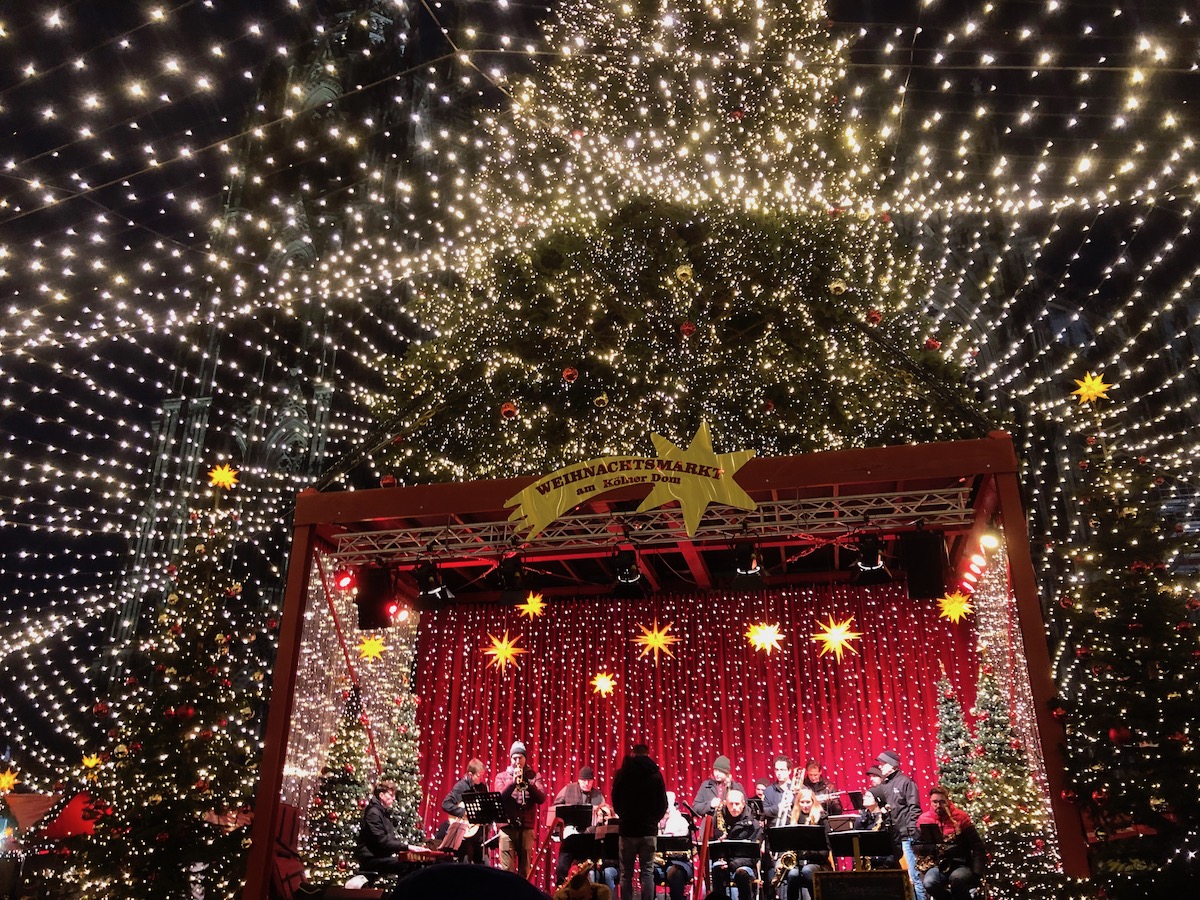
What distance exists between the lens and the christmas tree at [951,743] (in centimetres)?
980

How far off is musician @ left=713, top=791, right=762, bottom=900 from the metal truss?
9.54 ft

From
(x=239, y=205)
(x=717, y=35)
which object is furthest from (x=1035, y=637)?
(x=239, y=205)

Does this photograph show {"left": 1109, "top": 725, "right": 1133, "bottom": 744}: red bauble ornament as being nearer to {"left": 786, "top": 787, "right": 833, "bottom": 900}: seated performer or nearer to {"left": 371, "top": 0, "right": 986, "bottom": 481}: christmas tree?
{"left": 786, "top": 787, "right": 833, "bottom": 900}: seated performer

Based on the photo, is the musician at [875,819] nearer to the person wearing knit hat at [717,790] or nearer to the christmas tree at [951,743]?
the christmas tree at [951,743]

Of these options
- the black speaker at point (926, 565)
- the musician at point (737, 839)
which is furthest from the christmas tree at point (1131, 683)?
the musician at point (737, 839)

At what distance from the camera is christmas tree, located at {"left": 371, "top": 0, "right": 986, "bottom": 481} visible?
12.7m

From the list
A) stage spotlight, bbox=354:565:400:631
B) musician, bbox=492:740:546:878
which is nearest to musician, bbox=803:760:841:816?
musician, bbox=492:740:546:878

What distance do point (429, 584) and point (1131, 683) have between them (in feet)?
23.0

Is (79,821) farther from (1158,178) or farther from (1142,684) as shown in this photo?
(1158,178)

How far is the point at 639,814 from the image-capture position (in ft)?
23.7

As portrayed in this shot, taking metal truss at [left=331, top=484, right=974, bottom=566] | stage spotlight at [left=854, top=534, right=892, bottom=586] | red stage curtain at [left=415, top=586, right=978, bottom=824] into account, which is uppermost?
metal truss at [left=331, top=484, right=974, bottom=566]

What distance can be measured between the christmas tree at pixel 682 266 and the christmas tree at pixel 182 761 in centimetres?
550

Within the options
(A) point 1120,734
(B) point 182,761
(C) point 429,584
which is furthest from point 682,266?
(B) point 182,761

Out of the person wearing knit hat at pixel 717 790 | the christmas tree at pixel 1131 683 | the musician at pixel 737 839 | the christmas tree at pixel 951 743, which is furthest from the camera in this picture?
the christmas tree at pixel 951 743
